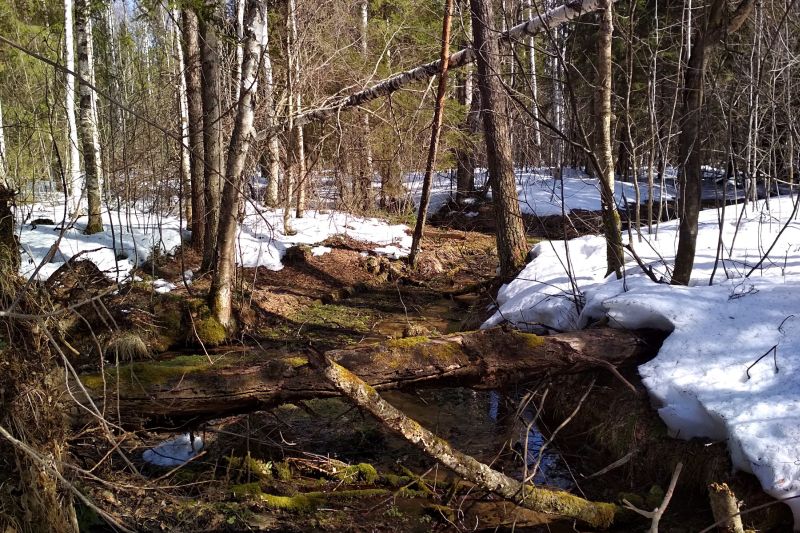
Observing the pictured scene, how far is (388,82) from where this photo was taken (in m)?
10.3

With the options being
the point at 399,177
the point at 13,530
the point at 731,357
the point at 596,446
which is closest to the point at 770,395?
the point at 731,357

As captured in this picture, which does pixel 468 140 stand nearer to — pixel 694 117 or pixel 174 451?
pixel 694 117

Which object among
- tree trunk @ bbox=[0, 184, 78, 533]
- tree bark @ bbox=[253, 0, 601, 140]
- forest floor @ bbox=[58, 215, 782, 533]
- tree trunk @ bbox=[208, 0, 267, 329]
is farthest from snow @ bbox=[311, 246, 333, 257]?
tree trunk @ bbox=[0, 184, 78, 533]

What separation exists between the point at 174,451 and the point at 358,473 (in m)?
1.43

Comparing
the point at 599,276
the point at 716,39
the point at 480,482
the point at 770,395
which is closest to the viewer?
the point at 480,482

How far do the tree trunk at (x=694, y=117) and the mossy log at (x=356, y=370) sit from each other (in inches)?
58.9

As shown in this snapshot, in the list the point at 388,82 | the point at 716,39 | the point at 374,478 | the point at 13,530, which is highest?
the point at 388,82

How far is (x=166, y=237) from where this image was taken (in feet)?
36.3

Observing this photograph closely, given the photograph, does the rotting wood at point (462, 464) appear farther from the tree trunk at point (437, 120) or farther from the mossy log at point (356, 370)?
the tree trunk at point (437, 120)

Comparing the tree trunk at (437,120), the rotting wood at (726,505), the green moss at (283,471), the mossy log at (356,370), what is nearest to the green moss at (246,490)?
the green moss at (283,471)

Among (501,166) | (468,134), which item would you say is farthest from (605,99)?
(468,134)

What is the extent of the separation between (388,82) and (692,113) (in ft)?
19.4

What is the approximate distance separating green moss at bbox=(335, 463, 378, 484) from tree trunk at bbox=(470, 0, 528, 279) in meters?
4.77

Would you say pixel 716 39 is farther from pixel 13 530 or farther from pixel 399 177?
pixel 399 177
